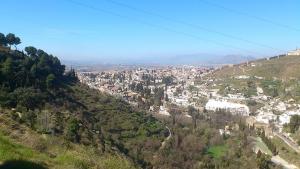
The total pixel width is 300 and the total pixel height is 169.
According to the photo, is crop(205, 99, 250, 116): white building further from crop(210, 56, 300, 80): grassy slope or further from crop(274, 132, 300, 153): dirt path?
crop(274, 132, 300, 153): dirt path

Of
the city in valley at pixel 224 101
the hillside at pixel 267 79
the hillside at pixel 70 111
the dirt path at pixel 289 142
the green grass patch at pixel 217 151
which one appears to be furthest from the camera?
the hillside at pixel 267 79

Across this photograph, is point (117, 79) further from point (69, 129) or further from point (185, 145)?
point (69, 129)

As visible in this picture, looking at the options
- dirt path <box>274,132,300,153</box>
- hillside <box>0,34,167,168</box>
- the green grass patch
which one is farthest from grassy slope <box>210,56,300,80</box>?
hillside <box>0,34,167,168</box>

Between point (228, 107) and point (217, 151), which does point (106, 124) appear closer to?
point (217, 151)

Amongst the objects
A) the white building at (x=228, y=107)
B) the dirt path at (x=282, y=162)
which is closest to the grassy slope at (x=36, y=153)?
the dirt path at (x=282, y=162)

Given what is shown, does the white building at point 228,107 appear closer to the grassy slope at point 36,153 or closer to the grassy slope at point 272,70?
the grassy slope at point 272,70
